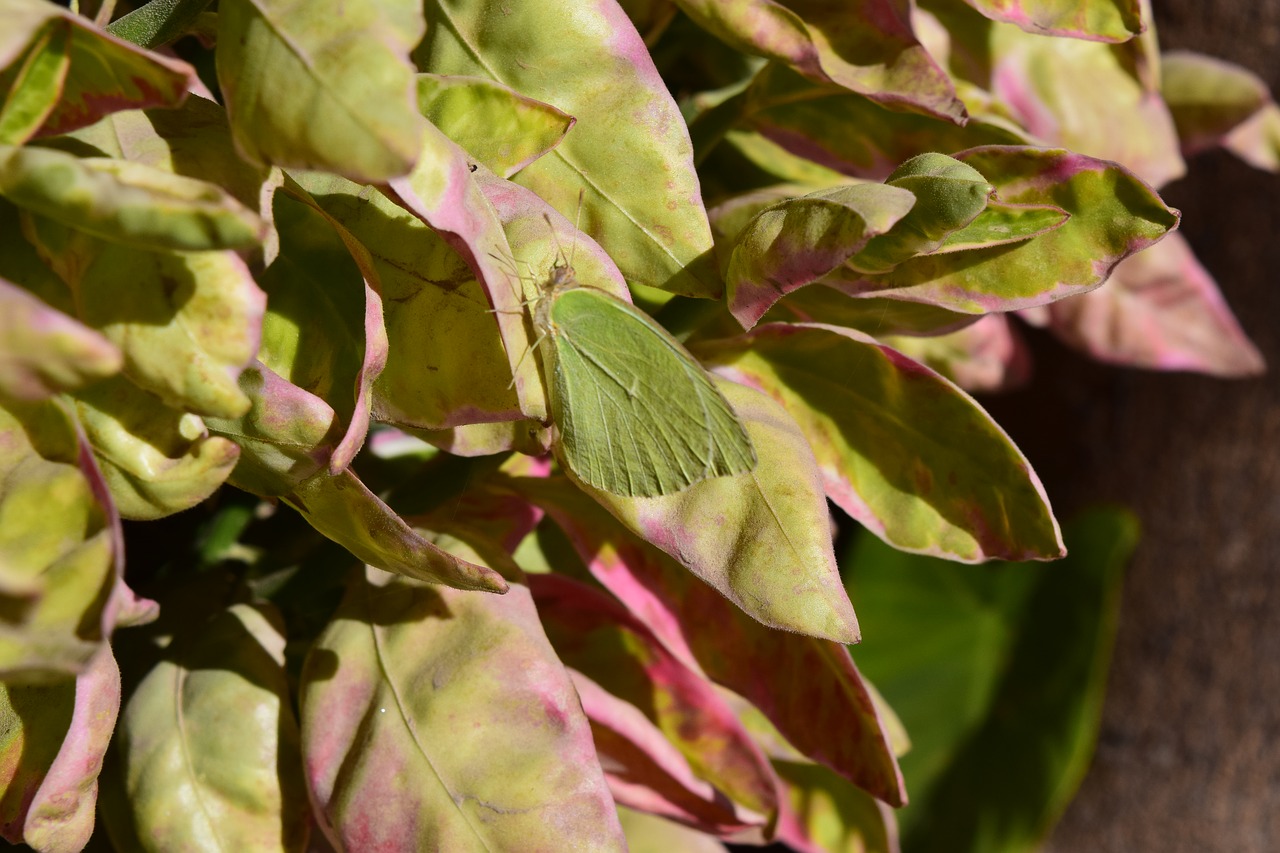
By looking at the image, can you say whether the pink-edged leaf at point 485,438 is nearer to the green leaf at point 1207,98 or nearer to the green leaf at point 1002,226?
the green leaf at point 1002,226

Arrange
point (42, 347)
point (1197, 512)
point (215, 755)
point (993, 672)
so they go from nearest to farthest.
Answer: point (42, 347)
point (215, 755)
point (1197, 512)
point (993, 672)

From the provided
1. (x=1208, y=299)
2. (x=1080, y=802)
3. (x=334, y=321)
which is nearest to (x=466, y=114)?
(x=334, y=321)

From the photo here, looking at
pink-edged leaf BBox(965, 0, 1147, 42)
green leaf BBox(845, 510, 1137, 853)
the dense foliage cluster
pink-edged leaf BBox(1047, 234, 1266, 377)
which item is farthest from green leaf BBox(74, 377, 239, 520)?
green leaf BBox(845, 510, 1137, 853)

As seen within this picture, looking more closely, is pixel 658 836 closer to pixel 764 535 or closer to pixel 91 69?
pixel 764 535

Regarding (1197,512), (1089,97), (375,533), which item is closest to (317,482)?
(375,533)

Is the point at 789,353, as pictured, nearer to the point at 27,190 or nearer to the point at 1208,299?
the point at 27,190

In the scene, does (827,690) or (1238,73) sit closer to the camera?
(827,690)

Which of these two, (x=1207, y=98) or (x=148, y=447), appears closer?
(x=148, y=447)
